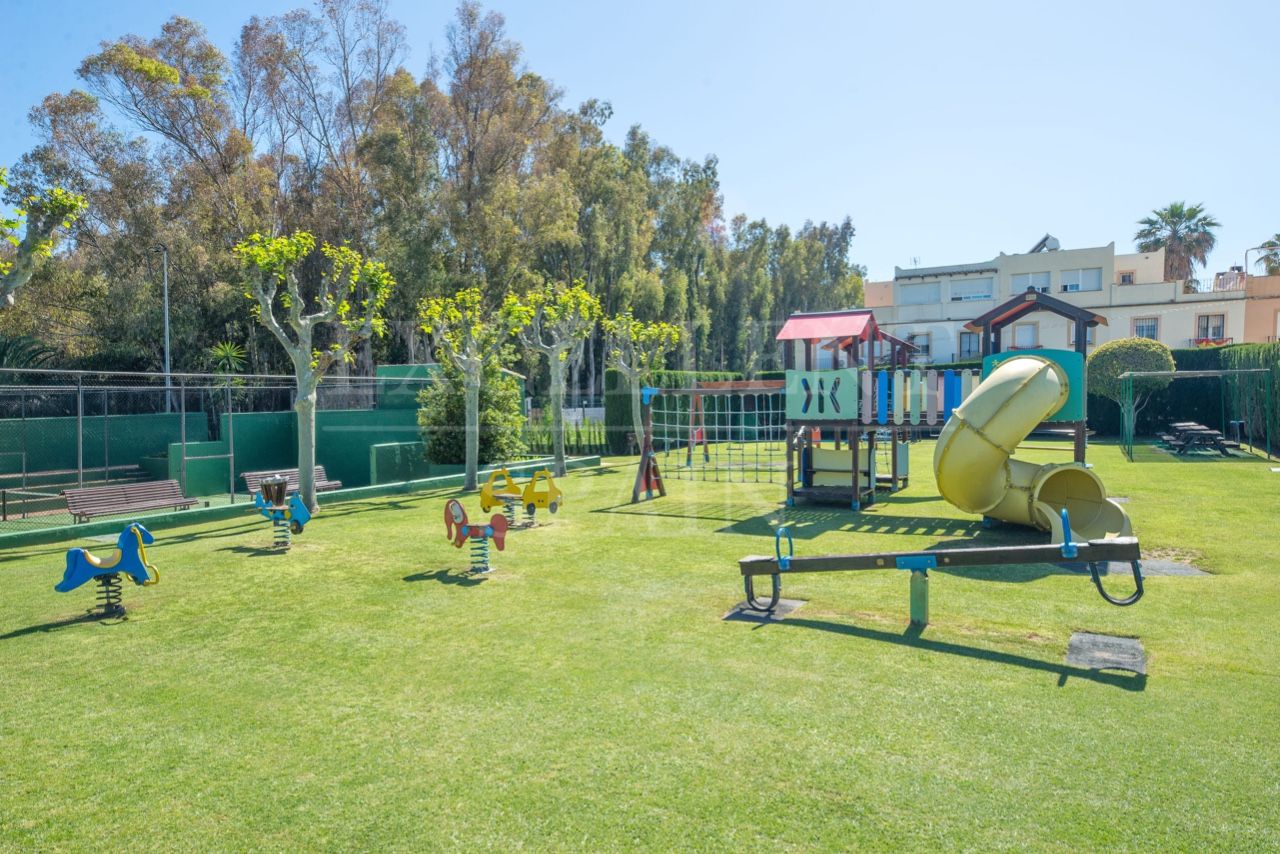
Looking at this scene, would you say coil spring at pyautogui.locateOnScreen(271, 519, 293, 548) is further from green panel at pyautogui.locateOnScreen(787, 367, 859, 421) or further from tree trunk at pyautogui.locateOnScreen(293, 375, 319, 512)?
green panel at pyautogui.locateOnScreen(787, 367, 859, 421)

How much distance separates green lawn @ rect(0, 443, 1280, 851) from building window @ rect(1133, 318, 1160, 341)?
40.0m

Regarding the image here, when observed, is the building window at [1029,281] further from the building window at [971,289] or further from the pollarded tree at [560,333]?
the pollarded tree at [560,333]

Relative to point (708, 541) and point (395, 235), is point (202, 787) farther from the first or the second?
point (395, 235)

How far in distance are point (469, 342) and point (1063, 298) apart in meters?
41.9

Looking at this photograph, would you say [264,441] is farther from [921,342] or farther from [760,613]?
[921,342]

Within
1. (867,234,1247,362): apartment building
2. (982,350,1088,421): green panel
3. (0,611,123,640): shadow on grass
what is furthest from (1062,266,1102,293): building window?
(0,611,123,640): shadow on grass

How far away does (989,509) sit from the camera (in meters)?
11.5

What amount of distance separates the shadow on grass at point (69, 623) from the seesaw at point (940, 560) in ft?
20.7

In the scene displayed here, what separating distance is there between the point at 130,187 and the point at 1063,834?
3747cm

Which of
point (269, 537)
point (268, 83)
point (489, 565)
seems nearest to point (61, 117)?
point (268, 83)

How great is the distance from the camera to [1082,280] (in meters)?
47.6

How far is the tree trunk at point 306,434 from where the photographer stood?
15.2 meters

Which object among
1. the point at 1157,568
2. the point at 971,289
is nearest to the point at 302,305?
the point at 1157,568

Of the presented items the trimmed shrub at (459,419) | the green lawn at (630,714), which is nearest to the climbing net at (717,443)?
the trimmed shrub at (459,419)
